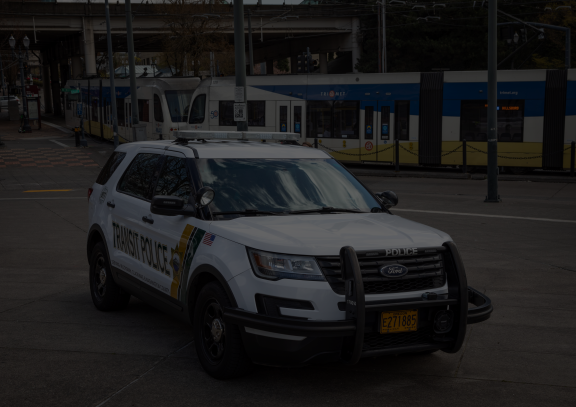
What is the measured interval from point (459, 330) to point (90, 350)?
119 inches

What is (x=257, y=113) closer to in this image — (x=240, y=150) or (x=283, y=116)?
(x=283, y=116)

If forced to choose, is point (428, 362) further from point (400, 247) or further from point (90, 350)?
point (90, 350)

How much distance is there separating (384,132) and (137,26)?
34622mm

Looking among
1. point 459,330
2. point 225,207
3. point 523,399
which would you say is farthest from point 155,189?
point 523,399

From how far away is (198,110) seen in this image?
29.9 meters

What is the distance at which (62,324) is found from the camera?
6.89m

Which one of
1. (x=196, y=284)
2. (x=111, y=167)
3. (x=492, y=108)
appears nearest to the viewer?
(x=196, y=284)

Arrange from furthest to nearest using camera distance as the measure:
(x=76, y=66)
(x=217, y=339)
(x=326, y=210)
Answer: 1. (x=76, y=66)
2. (x=326, y=210)
3. (x=217, y=339)

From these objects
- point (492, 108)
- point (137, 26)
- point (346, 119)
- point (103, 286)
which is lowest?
point (103, 286)

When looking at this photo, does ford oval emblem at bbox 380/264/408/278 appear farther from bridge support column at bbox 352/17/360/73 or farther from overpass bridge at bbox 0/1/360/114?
bridge support column at bbox 352/17/360/73

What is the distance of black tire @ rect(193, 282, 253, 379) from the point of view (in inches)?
197

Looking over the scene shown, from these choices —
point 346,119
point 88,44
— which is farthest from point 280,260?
point 88,44

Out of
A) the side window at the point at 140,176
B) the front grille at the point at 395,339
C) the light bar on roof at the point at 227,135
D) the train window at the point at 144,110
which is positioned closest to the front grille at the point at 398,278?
the front grille at the point at 395,339

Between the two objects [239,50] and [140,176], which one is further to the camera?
[239,50]
